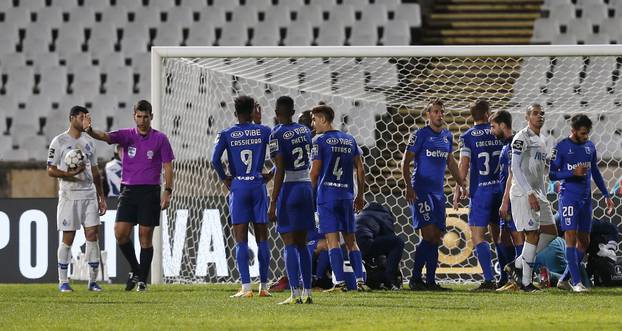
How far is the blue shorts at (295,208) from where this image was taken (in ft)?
28.8

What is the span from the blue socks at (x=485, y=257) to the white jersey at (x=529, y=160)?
2.76ft

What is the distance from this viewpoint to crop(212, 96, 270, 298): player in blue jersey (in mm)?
9844

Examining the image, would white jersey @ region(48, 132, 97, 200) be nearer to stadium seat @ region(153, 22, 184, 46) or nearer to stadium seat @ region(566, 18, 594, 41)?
stadium seat @ region(153, 22, 184, 46)

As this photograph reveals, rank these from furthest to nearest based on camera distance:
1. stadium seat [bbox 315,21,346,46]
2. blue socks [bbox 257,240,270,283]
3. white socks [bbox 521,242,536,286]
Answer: stadium seat [bbox 315,21,346,46] → white socks [bbox 521,242,536,286] → blue socks [bbox 257,240,270,283]

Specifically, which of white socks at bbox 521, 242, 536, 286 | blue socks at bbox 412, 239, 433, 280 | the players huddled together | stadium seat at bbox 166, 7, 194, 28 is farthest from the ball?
stadium seat at bbox 166, 7, 194, 28

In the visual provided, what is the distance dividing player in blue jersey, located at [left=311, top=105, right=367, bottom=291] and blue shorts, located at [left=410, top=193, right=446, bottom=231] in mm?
759

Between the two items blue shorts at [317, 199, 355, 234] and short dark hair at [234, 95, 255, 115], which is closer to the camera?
short dark hair at [234, 95, 255, 115]

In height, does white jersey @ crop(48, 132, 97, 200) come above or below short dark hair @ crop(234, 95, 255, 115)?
below

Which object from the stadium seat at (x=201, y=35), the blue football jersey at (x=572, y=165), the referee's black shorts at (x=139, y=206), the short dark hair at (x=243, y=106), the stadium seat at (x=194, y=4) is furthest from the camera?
the stadium seat at (x=194, y=4)

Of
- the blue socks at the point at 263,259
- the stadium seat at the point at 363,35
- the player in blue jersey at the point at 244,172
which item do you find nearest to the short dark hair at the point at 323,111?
the player in blue jersey at the point at 244,172

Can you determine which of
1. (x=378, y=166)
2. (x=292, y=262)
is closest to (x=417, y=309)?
(x=292, y=262)

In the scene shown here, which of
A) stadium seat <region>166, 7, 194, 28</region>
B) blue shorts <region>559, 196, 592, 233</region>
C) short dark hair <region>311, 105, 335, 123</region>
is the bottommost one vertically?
blue shorts <region>559, 196, 592, 233</region>

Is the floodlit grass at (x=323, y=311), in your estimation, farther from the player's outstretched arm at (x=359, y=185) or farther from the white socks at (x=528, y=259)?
the player's outstretched arm at (x=359, y=185)

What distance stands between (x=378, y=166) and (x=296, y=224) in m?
6.60
